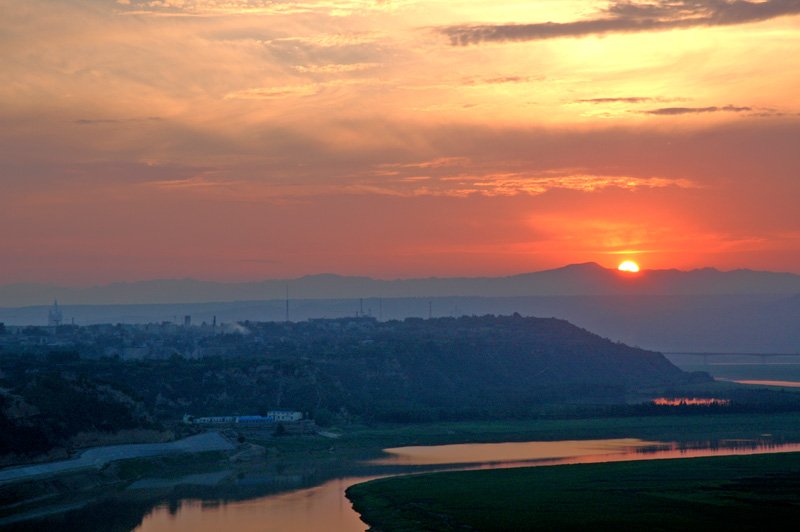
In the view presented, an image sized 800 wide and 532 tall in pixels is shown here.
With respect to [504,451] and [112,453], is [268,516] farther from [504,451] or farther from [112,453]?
[504,451]

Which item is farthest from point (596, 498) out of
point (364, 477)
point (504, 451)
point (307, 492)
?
point (504, 451)

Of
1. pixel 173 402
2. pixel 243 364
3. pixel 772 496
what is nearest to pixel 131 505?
pixel 772 496

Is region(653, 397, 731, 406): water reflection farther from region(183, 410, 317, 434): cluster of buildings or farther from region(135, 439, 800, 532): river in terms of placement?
region(183, 410, 317, 434): cluster of buildings

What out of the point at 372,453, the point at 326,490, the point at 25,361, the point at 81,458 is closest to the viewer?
the point at 326,490

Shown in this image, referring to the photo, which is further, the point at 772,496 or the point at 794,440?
the point at 794,440

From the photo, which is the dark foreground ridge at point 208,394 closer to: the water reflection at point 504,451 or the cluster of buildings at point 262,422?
the cluster of buildings at point 262,422

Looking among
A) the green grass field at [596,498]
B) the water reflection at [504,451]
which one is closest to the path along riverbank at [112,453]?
the water reflection at [504,451]

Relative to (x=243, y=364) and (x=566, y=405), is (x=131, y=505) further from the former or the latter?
(x=566, y=405)
